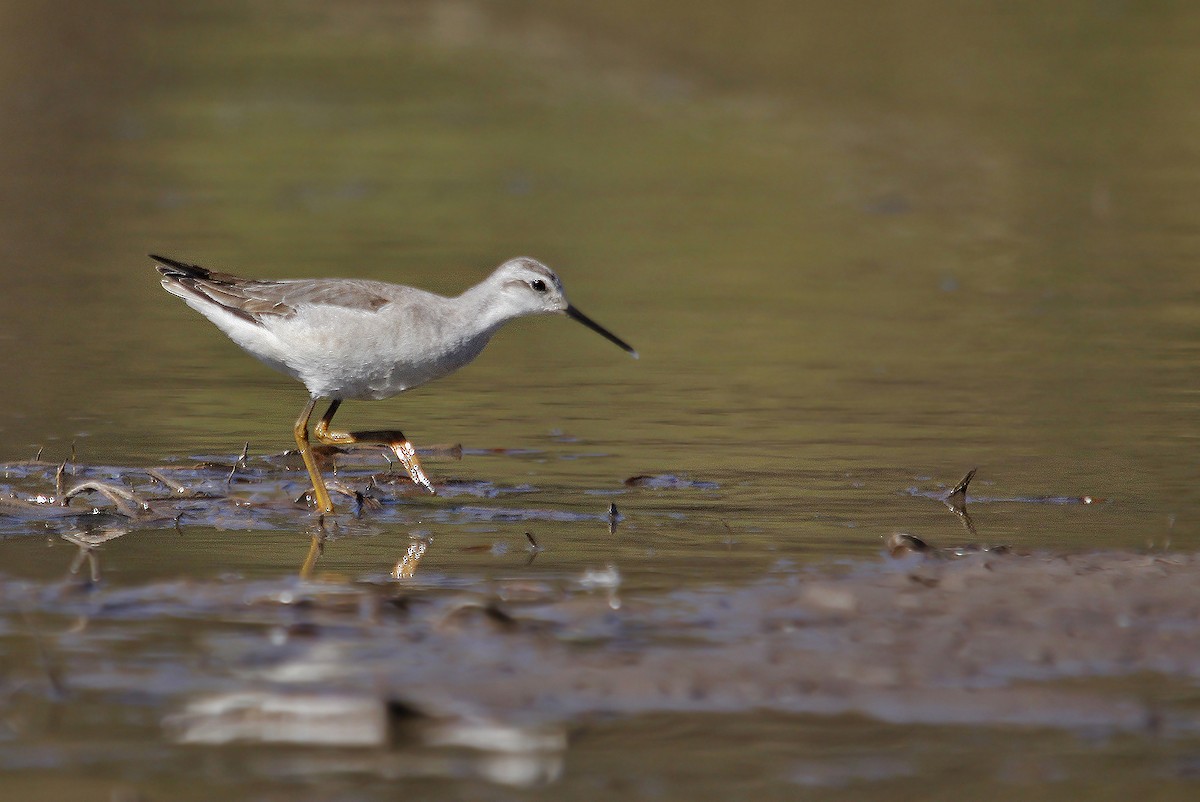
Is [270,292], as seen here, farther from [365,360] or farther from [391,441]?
[391,441]

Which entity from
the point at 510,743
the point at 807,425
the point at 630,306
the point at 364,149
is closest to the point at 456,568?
the point at 510,743

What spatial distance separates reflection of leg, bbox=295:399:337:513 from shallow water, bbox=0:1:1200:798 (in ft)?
0.50

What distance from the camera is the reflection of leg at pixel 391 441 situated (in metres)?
9.09

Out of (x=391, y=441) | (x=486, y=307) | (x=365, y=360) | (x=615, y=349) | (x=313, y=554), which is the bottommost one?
(x=313, y=554)

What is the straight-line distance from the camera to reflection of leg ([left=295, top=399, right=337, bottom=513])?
880 cm

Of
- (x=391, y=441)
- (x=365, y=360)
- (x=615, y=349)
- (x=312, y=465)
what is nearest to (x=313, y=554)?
(x=312, y=465)

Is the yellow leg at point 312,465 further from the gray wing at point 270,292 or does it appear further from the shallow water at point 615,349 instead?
the gray wing at point 270,292

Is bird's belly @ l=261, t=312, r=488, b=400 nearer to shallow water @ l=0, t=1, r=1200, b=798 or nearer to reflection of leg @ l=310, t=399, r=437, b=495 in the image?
reflection of leg @ l=310, t=399, r=437, b=495

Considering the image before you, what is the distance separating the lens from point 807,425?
10.6 m

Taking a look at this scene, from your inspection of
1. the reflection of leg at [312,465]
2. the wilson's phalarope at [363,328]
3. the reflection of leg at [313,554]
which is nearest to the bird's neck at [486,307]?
the wilson's phalarope at [363,328]

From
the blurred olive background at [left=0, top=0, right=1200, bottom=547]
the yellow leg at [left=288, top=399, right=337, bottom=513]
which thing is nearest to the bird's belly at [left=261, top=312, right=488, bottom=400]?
the yellow leg at [left=288, top=399, right=337, bottom=513]

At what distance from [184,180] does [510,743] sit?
51.4 ft

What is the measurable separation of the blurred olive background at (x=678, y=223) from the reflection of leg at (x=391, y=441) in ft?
1.80

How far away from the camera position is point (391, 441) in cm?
921
